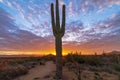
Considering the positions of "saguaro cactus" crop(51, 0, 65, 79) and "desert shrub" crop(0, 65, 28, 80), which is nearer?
"saguaro cactus" crop(51, 0, 65, 79)

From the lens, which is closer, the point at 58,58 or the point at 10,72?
the point at 58,58

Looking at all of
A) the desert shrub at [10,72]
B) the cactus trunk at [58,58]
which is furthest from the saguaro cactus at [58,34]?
the desert shrub at [10,72]

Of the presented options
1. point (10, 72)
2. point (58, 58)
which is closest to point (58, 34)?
point (58, 58)

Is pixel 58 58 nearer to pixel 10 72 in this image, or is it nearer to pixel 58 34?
pixel 58 34

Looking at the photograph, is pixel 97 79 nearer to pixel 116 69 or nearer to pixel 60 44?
pixel 60 44

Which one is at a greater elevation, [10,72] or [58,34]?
[58,34]

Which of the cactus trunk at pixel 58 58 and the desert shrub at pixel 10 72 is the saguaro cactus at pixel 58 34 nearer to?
the cactus trunk at pixel 58 58

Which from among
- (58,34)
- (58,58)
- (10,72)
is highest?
(58,34)

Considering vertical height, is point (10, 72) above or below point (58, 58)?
below

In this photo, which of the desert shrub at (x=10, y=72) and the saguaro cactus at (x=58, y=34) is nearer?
the saguaro cactus at (x=58, y=34)

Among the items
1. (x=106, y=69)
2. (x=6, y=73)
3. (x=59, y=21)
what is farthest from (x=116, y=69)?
(x=6, y=73)

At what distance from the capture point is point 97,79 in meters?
15.9

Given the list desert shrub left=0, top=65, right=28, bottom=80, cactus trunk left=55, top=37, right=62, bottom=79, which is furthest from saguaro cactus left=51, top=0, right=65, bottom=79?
desert shrub left=0, top=65, right=28, bottom=80

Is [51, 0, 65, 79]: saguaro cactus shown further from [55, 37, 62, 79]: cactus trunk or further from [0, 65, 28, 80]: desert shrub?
[0, 65, 28, 80]: desert shrub
